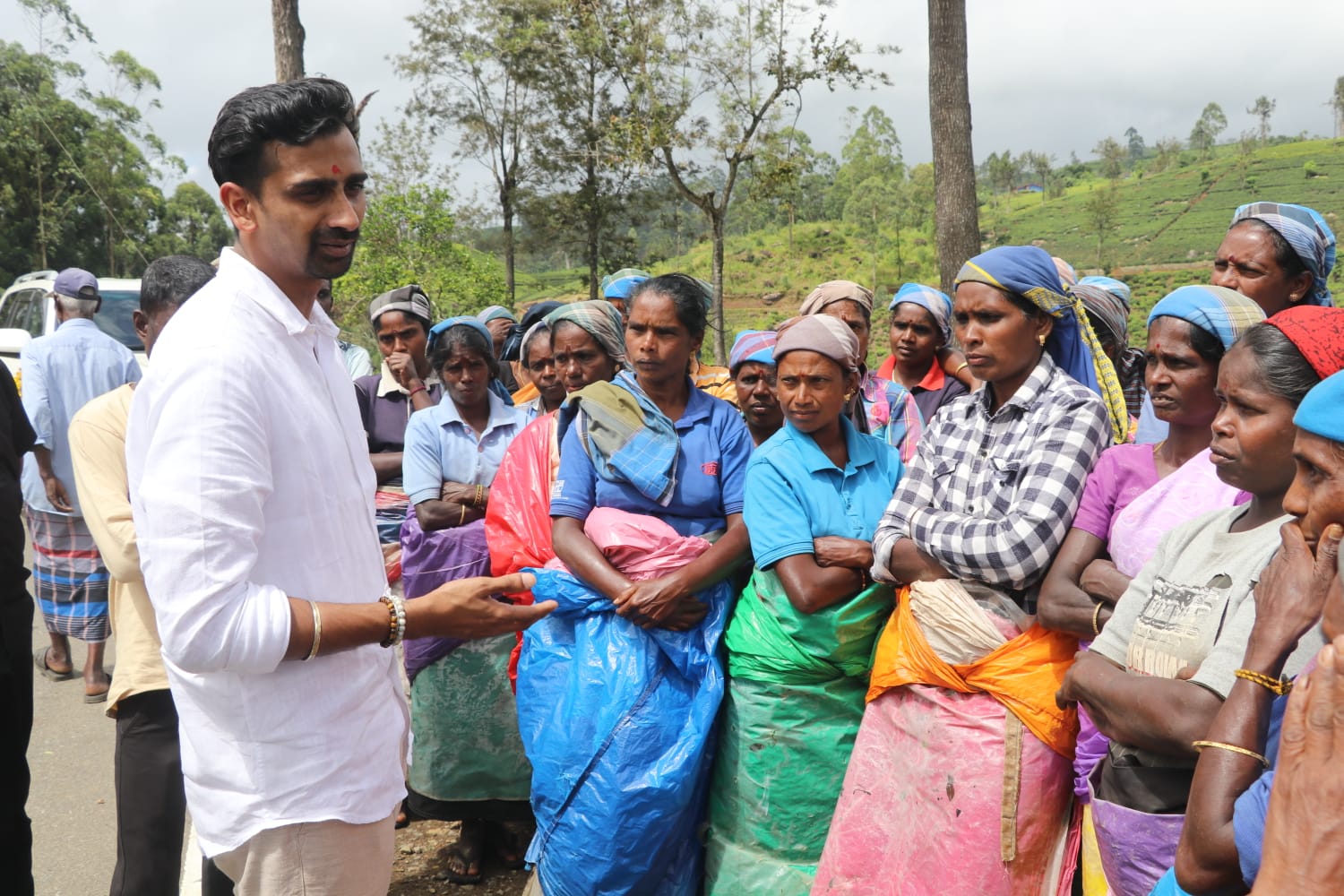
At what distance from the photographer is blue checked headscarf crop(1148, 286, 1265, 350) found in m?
2.30

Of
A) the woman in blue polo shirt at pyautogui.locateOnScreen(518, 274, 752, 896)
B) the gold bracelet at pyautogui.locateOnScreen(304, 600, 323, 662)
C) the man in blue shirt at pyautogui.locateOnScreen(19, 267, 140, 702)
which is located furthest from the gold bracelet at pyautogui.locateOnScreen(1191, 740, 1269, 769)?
the man in blue shirt at pyautogui.locateOnScreen(19, 267, 140, 702)

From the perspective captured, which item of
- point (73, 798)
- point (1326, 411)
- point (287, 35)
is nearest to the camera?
point (1326, 411)

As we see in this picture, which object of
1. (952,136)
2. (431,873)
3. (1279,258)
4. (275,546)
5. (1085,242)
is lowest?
(431,873)

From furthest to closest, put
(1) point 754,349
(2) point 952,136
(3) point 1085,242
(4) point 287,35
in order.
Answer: (3) point 1085,242 < (4) point 287,35 < (2) point 952,136 < (1) point 754,349

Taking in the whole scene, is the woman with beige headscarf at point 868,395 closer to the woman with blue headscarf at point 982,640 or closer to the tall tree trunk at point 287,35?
the woman with blue headscarf at point 982,640

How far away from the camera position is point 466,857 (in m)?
3.71

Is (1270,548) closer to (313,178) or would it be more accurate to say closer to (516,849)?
(313,178)

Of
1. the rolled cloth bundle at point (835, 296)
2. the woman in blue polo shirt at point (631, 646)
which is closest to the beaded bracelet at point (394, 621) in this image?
the woman in blue polo shirt at point (631, 646)

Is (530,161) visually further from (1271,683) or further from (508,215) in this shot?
(1271,683)

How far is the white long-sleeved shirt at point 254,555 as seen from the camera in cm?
151

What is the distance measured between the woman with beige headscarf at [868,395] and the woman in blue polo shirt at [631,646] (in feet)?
2.49

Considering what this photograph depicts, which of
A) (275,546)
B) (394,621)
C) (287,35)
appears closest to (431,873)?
(394,621)

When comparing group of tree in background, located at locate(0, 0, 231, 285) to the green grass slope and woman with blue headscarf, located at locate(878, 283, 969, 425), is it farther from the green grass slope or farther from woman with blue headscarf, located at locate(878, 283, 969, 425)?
woman with blue headscarf, located at locate(878, 283, 969, 425)

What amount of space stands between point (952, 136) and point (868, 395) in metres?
2.91
